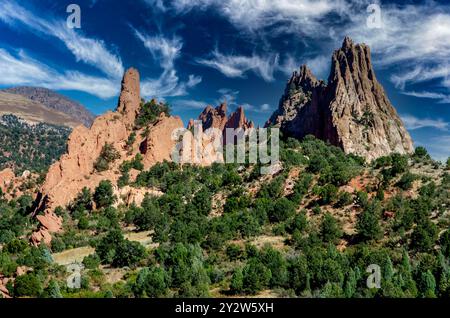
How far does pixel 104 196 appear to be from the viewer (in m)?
66.0

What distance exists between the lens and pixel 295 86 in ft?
455

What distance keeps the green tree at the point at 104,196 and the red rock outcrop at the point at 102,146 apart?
3344mm

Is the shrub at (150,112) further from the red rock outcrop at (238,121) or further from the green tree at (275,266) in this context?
the green tree at (275,266)

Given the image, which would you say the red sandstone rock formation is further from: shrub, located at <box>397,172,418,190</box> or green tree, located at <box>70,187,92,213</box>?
shrub, located at <box>397,172,418,190</box>

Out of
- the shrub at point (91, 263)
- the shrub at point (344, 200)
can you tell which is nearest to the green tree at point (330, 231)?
the shrub at point (344, 200)

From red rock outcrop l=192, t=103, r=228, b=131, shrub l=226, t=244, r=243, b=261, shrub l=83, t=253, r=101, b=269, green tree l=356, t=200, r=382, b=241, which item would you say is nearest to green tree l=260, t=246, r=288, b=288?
shrub l=226, t=244, r=243, b=261

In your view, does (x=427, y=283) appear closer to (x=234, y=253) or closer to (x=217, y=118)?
(x=234, y=253)

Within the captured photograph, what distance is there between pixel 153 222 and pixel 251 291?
2725 cm

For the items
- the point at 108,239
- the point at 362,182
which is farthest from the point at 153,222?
the point at 362,182

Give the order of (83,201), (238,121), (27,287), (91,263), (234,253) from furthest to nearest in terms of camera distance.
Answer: (238,121) < (83,201) < (234,253) < (91,263) < (27,287)

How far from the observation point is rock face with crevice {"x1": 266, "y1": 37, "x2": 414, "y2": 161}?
97.1 meters

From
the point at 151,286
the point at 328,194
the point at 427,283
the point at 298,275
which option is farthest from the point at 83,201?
the point at 427,283

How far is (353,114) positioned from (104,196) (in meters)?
65.6

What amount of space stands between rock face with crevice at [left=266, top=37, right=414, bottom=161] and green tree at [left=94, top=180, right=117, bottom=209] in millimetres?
53919
